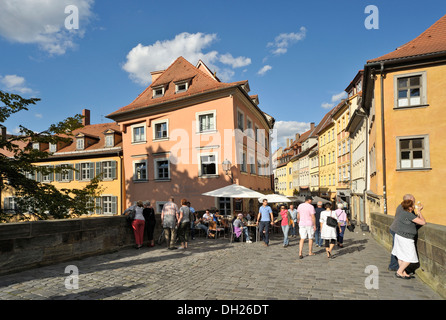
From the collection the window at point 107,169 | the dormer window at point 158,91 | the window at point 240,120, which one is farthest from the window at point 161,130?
the window at point 107,169

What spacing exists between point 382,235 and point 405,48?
1089 cm

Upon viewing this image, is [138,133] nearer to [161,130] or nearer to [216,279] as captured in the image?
[161,130]

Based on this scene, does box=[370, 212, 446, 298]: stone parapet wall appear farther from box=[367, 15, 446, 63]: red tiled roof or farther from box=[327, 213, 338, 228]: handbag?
box=[367, 15, 446, 63]: red tiled roof

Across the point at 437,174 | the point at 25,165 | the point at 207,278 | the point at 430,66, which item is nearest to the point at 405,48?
the point at 430,66

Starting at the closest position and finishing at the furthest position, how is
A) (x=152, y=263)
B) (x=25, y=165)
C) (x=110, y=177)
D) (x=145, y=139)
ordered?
(x=152, y=263) → (x=25, y=165) → (x=145, y=139) → (x=110, y=177)

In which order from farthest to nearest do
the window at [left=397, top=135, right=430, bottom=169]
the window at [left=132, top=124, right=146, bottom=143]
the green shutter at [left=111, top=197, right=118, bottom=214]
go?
1. the green shutter at [left=111, top=197, right=118, bottom=214]
2. the window at [left=132, top=124, right=146, bottom=143]
3. the window at [left=397, top=135, right=430, bottom=169]

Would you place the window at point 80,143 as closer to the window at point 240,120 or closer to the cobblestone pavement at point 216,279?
the window at point 240,120

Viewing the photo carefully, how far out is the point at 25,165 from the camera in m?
10.2

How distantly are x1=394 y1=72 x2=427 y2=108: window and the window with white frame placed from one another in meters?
14.9

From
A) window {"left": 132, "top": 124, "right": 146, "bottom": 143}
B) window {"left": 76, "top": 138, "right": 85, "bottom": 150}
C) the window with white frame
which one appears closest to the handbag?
the window with white frame

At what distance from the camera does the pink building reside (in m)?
19.9

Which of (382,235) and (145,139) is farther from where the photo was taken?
(145,139)

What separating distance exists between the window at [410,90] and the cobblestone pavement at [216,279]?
973cm
